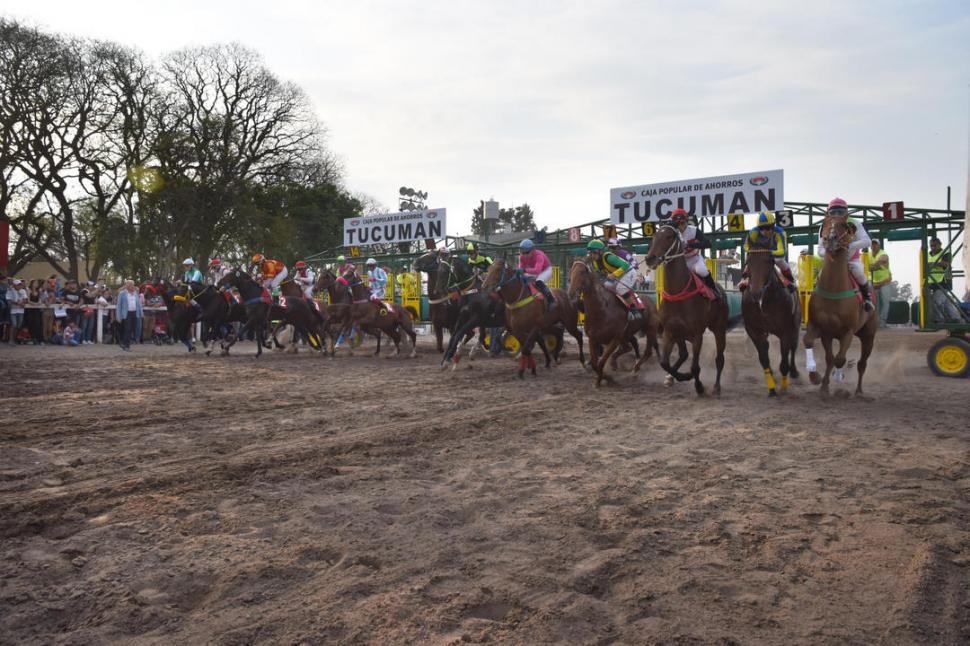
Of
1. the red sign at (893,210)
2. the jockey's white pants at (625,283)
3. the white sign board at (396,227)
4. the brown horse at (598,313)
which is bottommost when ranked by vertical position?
the brown horse at (598,313)

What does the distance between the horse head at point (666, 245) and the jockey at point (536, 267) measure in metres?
3.58

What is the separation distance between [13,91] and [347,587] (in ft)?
104

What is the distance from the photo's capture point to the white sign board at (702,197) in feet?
65.8

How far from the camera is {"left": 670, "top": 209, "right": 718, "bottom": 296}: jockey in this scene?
9812 millimetres

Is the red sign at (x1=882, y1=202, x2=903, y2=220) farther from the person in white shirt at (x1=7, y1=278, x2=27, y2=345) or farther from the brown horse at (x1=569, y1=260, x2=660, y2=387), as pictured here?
the person in white shirt at (x1=7, y1=278, x2=27, y2=345)

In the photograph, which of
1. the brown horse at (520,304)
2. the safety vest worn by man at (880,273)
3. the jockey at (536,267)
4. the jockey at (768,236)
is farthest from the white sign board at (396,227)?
the jockey at (768,236)

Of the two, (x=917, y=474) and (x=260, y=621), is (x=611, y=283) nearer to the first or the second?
(x=917, y=474)

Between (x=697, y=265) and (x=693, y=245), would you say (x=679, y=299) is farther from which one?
(x=693, y=245)

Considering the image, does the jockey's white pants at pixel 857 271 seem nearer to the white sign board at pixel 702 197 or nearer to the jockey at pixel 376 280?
the white sign board at pixel 702 197

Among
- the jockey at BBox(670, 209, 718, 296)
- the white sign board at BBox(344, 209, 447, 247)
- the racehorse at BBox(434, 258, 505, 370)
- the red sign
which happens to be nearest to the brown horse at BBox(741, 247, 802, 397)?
the jockey at BBox(670, 209, 718, 296)

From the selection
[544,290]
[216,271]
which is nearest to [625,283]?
[544,290]

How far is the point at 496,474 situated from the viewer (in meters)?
5.21

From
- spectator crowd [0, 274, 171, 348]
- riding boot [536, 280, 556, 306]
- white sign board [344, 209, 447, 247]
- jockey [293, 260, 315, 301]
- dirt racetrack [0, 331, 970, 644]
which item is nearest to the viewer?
dirt racetrack [0, 331, 970, 644]

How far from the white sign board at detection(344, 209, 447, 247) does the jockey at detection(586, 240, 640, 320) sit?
14775 mm
